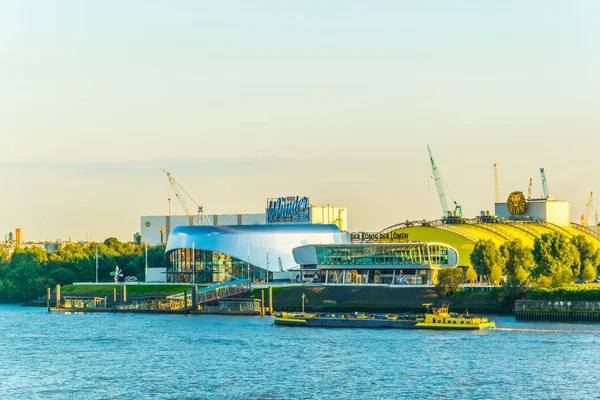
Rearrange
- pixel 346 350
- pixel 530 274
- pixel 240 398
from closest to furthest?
pixel 240 398 → pixel 346 350 → pixel 530 274

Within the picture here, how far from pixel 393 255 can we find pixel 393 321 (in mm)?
49418

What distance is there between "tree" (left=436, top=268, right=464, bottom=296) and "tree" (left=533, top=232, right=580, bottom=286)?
13459 mm

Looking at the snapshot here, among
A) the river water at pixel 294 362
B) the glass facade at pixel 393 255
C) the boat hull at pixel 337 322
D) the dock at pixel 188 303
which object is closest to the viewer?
the river water at pixel 294 362

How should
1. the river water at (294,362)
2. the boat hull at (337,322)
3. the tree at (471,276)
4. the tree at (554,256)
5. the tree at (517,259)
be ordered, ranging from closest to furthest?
the river water at (294,362), the boat hull at (337,322), the tree at (554,256), the tree at (471,276), the tree at (517,259)

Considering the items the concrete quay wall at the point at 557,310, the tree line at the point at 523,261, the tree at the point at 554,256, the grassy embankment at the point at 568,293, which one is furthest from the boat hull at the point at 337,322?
the tree at the point at 554,256

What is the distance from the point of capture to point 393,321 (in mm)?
146125

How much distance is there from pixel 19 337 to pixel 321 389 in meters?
54.5

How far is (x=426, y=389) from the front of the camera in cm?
9644

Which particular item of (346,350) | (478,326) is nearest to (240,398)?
(346,350)

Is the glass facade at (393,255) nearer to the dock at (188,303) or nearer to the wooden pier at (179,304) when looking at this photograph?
the dock at (188,303)

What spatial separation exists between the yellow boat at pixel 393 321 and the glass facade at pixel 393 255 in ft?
136

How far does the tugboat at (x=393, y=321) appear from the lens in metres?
142

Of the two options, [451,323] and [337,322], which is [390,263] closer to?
[337,322]

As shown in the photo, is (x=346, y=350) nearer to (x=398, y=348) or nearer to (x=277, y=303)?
(x=398, y=348)
